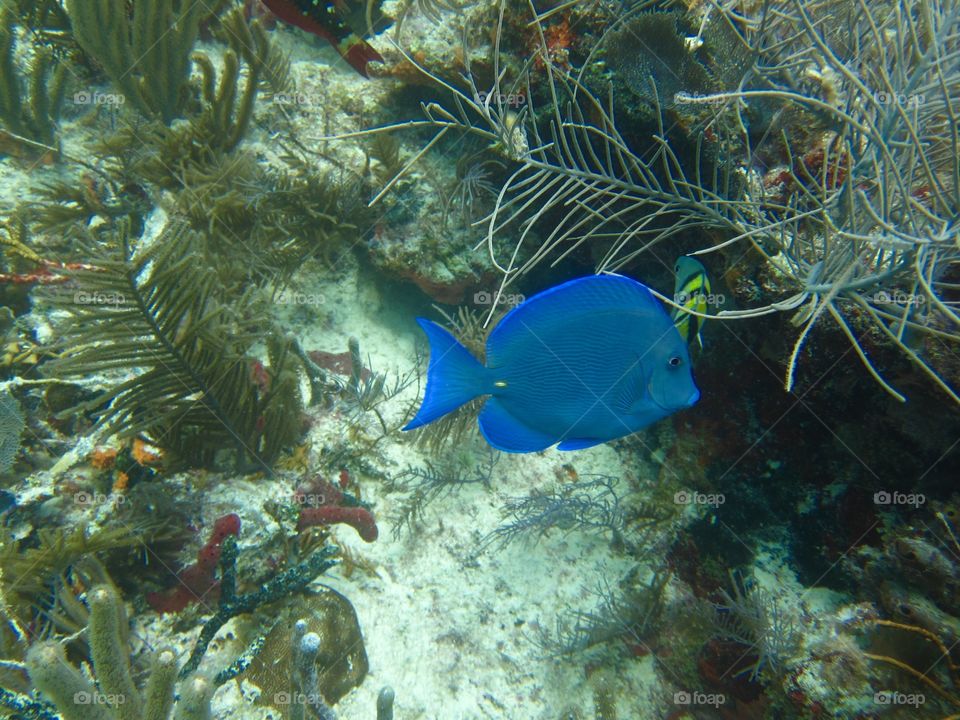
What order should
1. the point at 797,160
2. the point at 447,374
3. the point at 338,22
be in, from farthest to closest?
the point at 338,22 → the point at 797,160 → the point at 447,374

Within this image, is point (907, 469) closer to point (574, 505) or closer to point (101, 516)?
point (574, 505)

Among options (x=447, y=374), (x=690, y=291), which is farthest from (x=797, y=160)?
(x=447, y=374)

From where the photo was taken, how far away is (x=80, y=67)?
4.43 metres

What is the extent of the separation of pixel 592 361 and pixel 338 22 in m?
4.91

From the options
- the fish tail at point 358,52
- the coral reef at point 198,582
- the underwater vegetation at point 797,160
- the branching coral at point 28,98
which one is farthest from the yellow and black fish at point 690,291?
the branching coral at point 28,98

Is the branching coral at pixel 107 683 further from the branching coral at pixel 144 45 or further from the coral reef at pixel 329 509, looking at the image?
the branching coral at pixel 144 45

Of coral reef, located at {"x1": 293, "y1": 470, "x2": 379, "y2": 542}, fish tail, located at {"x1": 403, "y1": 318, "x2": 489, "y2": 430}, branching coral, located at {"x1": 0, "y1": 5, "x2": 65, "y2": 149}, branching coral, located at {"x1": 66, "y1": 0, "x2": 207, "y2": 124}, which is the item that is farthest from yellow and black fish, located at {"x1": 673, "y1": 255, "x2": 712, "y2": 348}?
branching coral, located at {"x1": 0, "y1": 5, "x2": 65, "y2": 149}

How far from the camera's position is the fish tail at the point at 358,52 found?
4570 mm

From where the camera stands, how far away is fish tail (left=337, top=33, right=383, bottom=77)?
15.0ft

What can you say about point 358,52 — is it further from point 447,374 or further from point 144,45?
point 447,374

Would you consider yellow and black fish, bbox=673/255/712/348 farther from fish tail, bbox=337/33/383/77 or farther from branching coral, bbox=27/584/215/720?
fish tail, bbox=337/33/383/77

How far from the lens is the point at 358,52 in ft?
15.1

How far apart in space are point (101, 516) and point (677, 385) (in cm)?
296

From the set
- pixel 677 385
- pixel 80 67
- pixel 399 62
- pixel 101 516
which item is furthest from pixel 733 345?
pixel 80 67
